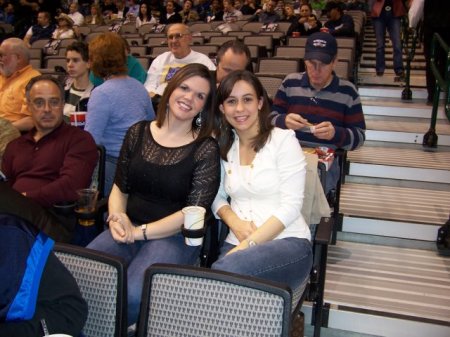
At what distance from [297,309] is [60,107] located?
1.56 metres

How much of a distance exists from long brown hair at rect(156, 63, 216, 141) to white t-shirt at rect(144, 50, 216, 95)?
6.91 ft

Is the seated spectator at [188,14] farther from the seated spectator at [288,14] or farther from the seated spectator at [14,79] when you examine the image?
the seated spectator at [14,79]

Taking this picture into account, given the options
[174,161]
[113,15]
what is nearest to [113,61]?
[174,161]

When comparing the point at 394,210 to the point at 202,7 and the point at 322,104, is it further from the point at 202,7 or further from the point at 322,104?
the point at 202,7

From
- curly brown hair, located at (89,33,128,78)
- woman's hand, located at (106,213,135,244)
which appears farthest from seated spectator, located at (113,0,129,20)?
woman's hand, located at (106,213,135,244)

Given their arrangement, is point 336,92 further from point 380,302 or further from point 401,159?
point 401,159

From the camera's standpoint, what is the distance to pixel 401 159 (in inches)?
163

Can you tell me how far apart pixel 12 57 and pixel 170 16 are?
24.2ft

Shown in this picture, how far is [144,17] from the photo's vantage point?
36.3 ft

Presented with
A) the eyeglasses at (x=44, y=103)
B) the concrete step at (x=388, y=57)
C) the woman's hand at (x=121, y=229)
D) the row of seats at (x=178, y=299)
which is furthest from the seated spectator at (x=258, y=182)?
the concrete step at (x=388, y=57)

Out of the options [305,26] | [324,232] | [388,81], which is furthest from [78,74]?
[305,26]

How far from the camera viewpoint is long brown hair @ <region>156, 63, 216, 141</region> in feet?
7.41

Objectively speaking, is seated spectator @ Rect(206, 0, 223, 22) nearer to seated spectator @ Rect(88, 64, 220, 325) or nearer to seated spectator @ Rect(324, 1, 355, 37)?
seated spectator @ Rect(324, 1, 355, 37)

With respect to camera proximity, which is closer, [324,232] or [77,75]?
[324,232]
